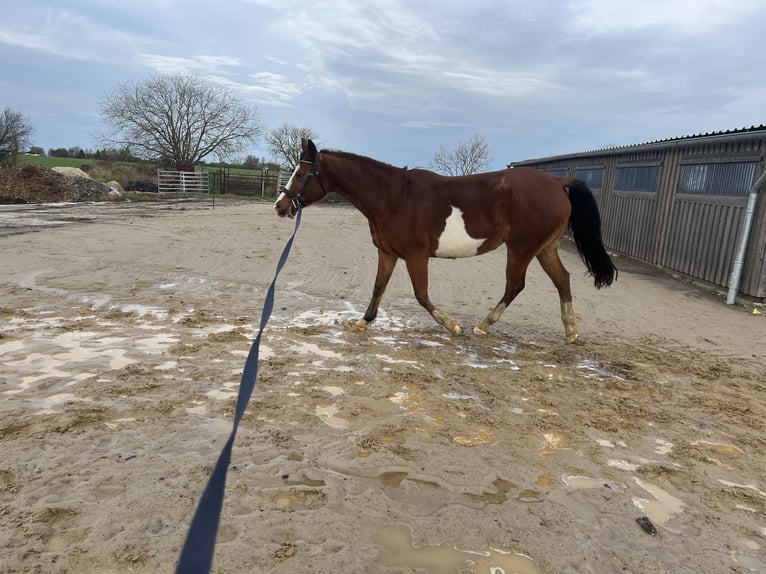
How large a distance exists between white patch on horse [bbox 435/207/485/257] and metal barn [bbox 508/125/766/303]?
488 centimetres

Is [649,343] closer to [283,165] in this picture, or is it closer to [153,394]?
[153,394]

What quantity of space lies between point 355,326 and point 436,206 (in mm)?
1498

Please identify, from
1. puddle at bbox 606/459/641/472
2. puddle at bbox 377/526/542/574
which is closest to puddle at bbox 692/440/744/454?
puddle at bbox 606/459/641/472

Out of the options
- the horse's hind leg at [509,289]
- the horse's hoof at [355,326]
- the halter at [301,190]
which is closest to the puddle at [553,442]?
the horse's hind leg at [509,289]

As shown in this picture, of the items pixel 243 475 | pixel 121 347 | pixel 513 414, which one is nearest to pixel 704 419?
pixel 513 414

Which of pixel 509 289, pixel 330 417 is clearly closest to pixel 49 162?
pixel 509 289

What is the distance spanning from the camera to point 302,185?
192 inches

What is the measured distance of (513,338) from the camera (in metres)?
5.21

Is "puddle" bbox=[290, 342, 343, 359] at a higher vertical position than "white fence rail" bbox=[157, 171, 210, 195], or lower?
lower

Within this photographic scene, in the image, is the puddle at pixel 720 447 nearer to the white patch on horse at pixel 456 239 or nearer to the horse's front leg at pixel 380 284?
the white patch on horse at pixel 456 239

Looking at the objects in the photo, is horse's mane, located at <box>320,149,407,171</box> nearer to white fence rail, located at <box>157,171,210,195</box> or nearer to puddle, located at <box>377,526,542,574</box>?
puddle, located at <box>377,526,542,574</box>

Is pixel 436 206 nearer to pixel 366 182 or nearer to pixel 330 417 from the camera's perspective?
pixel 366 182

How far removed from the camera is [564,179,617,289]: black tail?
5.23 m

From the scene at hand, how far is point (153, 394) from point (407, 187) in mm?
3055
